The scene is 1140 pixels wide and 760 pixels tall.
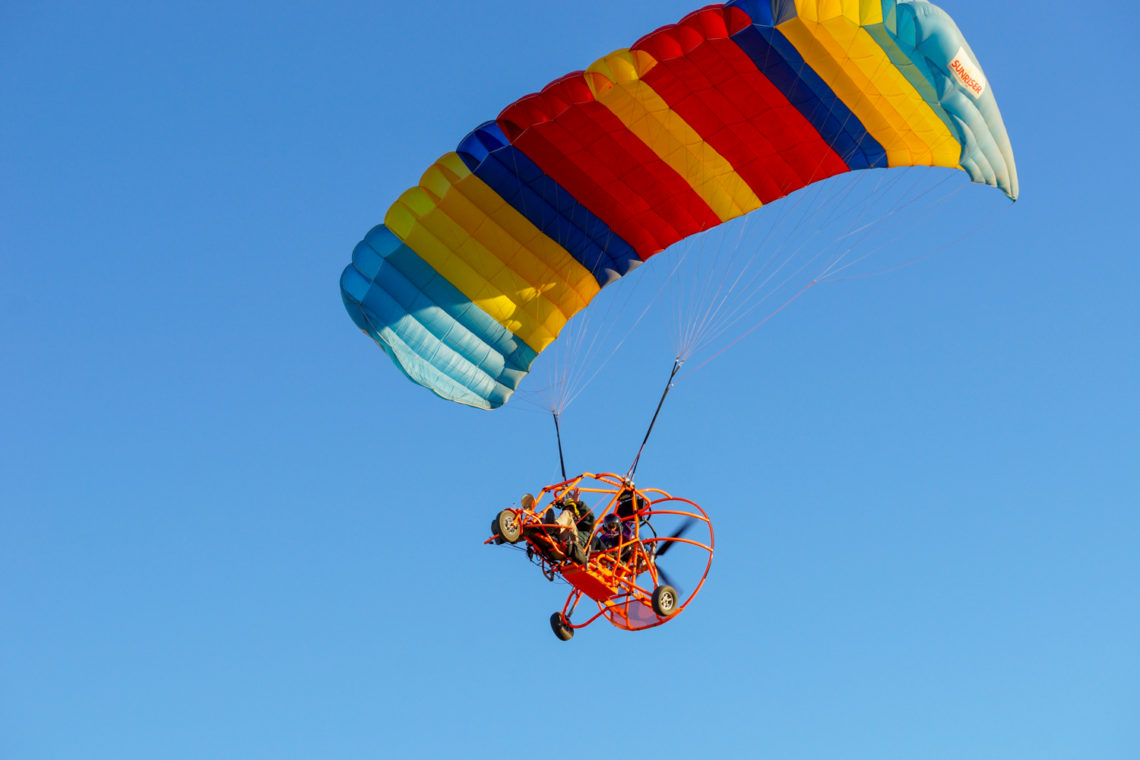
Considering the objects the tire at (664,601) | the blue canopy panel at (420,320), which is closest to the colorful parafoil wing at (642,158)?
the blue canopy panel at (420,320)

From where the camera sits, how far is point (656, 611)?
1165 centimetres

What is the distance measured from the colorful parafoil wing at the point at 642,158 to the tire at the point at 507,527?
2.64 metres

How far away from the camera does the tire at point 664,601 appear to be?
11.7 m

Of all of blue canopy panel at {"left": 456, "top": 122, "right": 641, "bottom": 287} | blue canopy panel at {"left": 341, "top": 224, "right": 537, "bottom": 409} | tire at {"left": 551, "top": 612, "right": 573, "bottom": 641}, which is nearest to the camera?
tire at {"left": 551, "top": 612, "right": 573, "bottom": 641}

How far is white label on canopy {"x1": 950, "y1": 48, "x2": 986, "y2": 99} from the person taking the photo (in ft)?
37.6

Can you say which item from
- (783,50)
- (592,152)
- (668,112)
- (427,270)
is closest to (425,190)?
(427,270)

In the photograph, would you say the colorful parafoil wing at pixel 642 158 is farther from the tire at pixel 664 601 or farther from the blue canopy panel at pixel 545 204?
the tire at pixel 664 601

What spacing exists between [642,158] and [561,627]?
15.6ft

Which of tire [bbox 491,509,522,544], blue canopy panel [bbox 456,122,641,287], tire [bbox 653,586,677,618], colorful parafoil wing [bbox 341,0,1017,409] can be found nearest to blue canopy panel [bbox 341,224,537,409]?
colorful parafoil wing [bbox 341,0,1017,409]

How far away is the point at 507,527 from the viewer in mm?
10922

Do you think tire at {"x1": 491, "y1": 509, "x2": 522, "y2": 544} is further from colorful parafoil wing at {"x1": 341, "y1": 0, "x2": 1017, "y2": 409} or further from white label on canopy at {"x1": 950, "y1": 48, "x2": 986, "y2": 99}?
white label on canopy at {"x1": 950, "y1": 48, "x2": 986, "y2": 99}

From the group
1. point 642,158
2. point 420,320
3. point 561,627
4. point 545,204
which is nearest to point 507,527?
point 561,627

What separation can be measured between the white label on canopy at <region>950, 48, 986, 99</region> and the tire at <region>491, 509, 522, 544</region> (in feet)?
18.8

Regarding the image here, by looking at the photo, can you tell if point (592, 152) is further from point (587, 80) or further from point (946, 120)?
point (946, 120)
